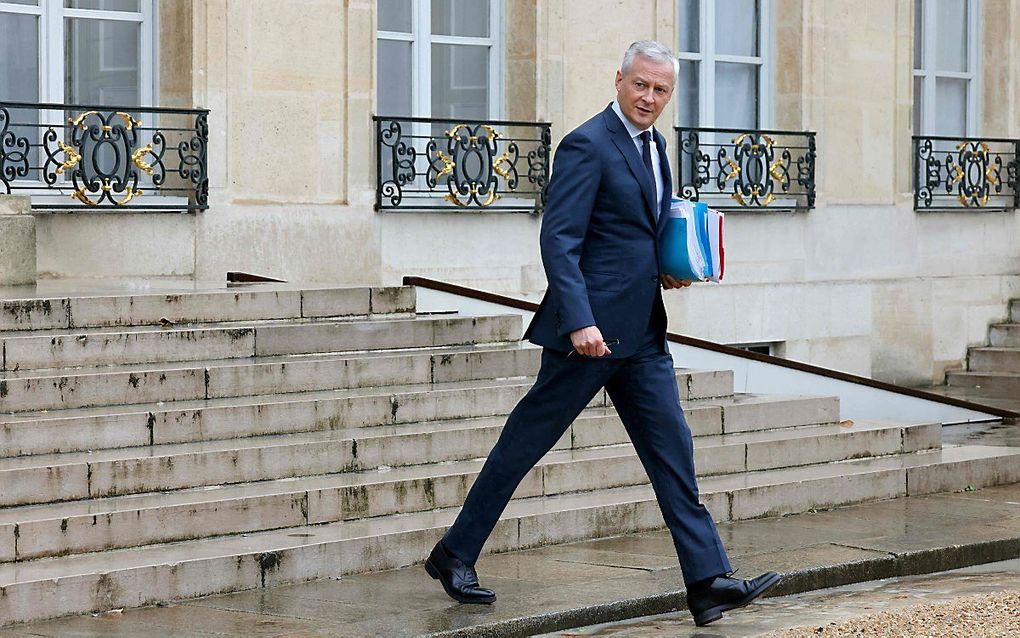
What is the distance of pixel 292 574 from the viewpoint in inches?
264

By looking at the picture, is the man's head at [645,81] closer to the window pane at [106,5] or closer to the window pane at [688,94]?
the window pane at [106,5]

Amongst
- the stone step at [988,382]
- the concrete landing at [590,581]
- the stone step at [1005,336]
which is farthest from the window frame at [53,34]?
the stone step at [1005,336]

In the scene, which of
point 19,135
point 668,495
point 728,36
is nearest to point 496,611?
point 668,495

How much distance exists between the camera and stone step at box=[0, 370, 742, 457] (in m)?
7.33

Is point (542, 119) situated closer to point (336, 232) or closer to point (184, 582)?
point (336, 232)

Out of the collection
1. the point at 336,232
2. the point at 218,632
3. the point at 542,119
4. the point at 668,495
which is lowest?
the point at 218,632

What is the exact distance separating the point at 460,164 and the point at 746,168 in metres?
2.84

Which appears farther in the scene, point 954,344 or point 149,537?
point 954,344

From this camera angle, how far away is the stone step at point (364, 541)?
20.3ft

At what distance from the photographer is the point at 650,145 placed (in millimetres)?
6371

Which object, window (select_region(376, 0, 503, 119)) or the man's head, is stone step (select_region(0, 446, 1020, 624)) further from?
window (select_region(376, 0, 503, 119))

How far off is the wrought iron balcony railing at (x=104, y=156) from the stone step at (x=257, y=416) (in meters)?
3.46

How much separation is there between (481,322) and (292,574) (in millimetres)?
3342

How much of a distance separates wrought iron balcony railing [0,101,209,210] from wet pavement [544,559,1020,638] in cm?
604
